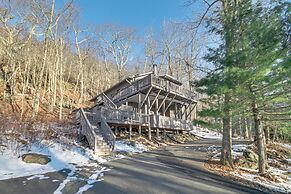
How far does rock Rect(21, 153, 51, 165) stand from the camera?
28.1ft

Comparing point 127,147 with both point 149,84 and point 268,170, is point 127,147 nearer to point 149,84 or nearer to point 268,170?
point 149,84

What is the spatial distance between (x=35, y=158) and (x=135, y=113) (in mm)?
9332

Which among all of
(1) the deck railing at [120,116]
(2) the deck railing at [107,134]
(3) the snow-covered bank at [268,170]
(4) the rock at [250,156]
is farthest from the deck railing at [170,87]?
(4) the rock at [250,156]

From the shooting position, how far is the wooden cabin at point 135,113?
12.5 metres

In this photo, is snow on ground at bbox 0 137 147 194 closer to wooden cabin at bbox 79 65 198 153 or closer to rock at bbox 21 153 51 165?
rock at bbox 21 153 51 165

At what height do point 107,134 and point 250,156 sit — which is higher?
point 107,134

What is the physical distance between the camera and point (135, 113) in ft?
56.5

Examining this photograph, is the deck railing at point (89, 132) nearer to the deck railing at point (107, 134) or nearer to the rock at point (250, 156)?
the deck railing at point (107, 134)

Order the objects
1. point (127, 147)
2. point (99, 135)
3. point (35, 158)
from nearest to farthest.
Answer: point (35, 158) < point (99, 135) < point (127, 147)

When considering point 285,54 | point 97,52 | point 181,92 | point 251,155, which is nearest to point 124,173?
point 285,54

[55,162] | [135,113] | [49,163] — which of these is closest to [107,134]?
[55,162]

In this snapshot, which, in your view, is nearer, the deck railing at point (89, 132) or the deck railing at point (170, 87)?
the deck railing at point (89, 132)

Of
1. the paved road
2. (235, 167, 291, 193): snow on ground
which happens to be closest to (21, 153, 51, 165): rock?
the paved road

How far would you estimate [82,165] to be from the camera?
29.5 ft
